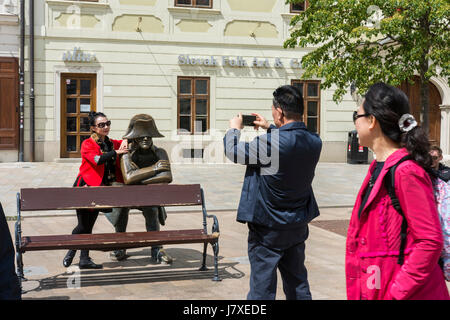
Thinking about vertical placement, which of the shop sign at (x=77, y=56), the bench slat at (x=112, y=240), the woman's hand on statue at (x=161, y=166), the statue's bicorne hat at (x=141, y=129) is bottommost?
the bench slat at (x=112, y=240)

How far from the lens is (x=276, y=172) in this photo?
12.0 feet

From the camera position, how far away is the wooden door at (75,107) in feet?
60.5

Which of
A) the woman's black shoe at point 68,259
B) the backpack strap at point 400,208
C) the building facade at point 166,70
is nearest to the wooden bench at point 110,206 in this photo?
the woman's black shoe at point 68,259

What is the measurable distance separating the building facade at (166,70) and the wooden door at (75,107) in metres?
0.03

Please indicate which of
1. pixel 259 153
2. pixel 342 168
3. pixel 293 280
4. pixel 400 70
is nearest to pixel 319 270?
pixel 293 280

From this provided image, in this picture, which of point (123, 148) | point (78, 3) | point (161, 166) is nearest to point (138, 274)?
point (161, 166)

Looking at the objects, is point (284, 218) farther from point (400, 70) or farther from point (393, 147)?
point (400, 70)

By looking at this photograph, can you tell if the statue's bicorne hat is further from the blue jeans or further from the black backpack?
the black backpack

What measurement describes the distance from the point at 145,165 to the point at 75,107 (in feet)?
42.8

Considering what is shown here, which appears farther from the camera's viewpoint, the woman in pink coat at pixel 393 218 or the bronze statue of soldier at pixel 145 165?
the bronze statue of soldier at pixel 145 165

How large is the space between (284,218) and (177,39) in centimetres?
1593

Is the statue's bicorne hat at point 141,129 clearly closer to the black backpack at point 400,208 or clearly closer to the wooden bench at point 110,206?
the wooden bench at point 110,206

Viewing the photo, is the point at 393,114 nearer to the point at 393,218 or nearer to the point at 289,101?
the point at 393,218

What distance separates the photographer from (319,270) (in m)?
5.97
